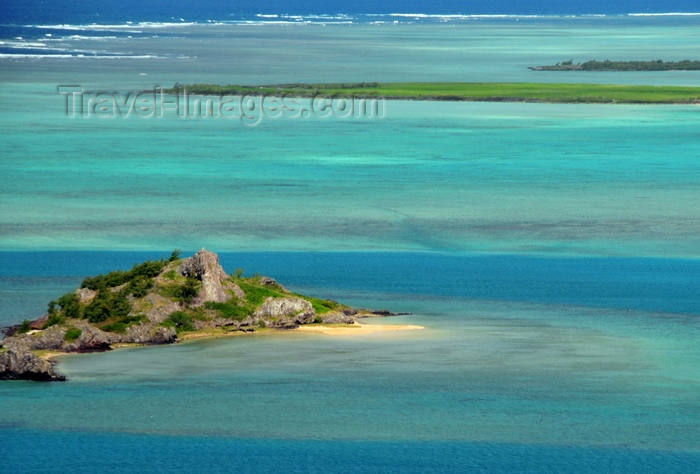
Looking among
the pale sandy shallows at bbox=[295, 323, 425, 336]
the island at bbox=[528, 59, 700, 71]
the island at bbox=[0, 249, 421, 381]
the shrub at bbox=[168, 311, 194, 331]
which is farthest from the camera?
the island at bbox=[528, 59, 700, 71]

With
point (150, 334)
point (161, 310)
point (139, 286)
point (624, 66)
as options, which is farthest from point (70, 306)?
point (624, 66)

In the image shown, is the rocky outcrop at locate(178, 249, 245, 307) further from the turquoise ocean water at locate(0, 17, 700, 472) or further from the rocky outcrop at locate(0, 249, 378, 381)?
the turquoise ocean water at locate(0, 17, 700, 472)

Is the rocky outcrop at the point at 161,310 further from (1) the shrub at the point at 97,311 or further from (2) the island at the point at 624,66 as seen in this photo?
(2) the island at the point at 624,66

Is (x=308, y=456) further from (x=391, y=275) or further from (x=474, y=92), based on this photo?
(x=474, y=92)

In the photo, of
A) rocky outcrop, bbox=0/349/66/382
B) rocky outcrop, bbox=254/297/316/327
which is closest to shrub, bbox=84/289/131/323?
rocky outcrop, bbox=0/349/66/382

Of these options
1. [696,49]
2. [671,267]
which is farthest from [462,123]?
[696,49]

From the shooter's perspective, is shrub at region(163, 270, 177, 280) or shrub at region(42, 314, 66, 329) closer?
shrub at region(42, 314, 66, 329)
